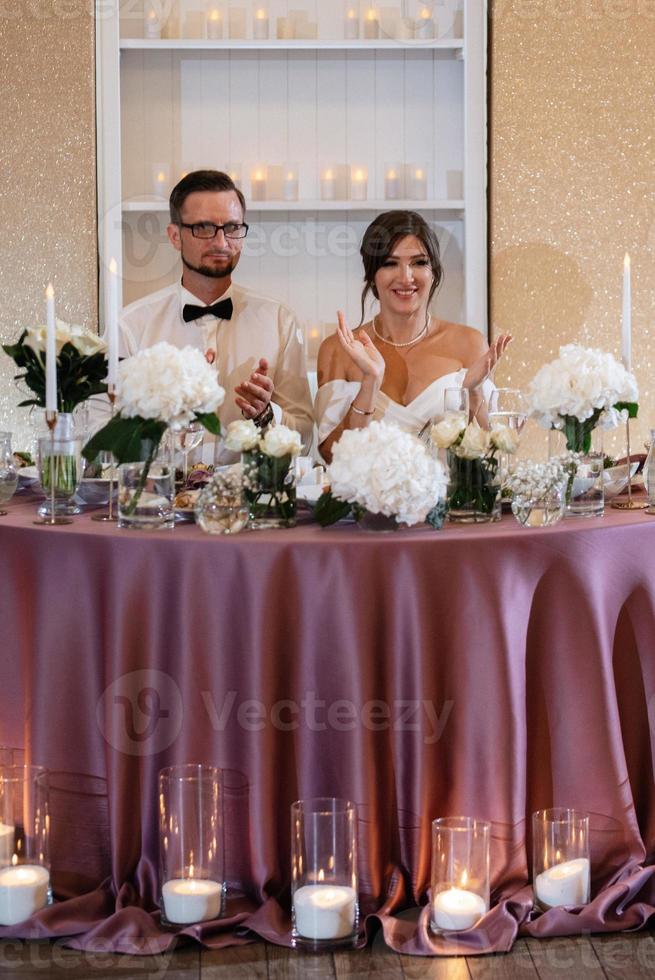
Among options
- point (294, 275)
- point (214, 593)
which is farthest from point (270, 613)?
point (294, 275)

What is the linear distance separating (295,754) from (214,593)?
33 cm

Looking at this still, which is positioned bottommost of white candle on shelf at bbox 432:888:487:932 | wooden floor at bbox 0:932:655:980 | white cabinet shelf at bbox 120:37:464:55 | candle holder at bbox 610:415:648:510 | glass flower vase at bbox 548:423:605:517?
wooden floor at bbox 0:932:655:980

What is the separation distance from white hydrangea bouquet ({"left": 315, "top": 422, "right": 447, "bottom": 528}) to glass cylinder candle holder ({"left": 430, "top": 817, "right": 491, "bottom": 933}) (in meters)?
0.53

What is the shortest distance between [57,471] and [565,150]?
8.47 feet

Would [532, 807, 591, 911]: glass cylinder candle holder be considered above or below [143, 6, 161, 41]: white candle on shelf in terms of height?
below

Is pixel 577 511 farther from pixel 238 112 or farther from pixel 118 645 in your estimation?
pixel 238 112

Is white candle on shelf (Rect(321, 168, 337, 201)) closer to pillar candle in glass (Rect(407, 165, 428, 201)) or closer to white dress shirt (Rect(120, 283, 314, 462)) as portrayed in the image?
pillar candle in glass (Rect(407, 165, 428, 201))

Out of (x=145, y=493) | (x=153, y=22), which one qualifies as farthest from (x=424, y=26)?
(x=145, y=493)

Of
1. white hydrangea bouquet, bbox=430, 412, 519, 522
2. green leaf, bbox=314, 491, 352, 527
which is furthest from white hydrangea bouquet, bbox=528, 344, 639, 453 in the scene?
green leaf, bbox=314, 491, 352, 527

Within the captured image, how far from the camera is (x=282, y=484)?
87.8 inches

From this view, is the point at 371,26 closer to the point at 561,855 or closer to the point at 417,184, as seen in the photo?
the point at 417,184

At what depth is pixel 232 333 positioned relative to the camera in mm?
4055

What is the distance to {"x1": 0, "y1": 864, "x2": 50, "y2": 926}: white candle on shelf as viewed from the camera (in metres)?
2.15

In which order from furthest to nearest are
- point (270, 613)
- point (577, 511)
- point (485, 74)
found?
point (485, 74) < point (577, 511) < point (270, 613)
